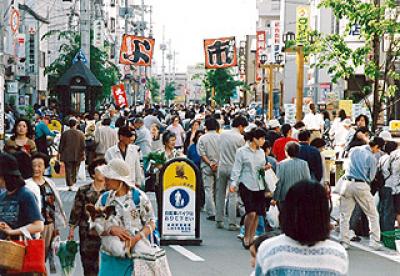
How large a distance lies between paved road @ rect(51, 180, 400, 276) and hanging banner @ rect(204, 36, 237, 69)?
1205 inches

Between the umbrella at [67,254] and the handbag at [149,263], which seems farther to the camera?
the umbrella at [67,254]

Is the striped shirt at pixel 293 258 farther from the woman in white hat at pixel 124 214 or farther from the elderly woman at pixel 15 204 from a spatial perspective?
the elderly woman at pixel 15 204

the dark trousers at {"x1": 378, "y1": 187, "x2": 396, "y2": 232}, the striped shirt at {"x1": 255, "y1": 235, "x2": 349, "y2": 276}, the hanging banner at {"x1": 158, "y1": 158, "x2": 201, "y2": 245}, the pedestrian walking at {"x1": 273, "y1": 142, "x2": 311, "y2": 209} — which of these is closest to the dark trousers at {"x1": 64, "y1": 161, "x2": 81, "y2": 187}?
the hanging banner at {"x1": 158, "y1": 158, "x2": 201, "y2": 245}

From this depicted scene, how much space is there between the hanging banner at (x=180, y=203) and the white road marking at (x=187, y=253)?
0.15 meters

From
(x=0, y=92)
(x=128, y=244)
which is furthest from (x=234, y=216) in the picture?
(x=128, y=244)

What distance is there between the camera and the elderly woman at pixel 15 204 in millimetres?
7871

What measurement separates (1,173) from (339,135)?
18998 millimetres

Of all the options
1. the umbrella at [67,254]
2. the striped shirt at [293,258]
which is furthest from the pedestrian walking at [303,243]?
the umbrella at [67,254]

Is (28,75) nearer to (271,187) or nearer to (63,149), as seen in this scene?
(63,149)

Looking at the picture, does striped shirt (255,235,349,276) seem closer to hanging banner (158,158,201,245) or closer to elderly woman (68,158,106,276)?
elderly woman (68,158,106,276)

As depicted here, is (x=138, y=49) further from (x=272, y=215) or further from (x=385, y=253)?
(x=385, y=253)

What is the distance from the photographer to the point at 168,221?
14.9 metres

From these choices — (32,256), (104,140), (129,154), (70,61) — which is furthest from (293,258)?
(70,61)

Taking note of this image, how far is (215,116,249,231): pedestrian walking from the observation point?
1678 cm
